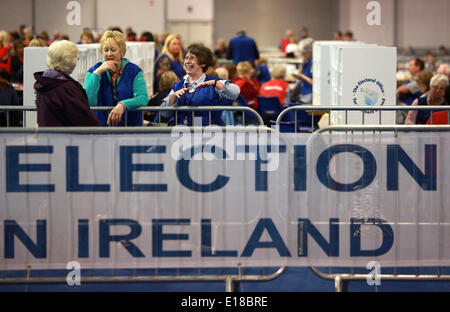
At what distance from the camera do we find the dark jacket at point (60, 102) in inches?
209

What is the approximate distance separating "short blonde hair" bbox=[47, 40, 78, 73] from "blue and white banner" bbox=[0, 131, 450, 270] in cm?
78

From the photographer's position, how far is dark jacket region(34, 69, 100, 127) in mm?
5316

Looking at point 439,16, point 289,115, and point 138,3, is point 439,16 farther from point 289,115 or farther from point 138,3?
point 289,115

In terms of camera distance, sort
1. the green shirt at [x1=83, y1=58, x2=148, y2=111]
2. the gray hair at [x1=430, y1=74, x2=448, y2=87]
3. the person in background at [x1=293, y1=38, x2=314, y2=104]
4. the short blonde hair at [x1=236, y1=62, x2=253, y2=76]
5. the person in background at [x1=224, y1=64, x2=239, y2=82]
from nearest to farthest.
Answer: the green shirt at [x1=83, y1=58, x2=148, y2=111]
the gray hair at [x1=430, y1=74, x2=448, y2=87]
the person in background at [x1=224, y1=64, x2=239, y2=82]
the short blonde hair at [x1=236, y1=62, x2=253, y2=76]
the person in background at [x1=293, y1=38, x2=314, y2=104]

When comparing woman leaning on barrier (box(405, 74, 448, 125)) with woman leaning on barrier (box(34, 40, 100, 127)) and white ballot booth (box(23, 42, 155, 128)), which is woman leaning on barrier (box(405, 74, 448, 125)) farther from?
woman leaning on barrier (box(34, 40, 100, 127))

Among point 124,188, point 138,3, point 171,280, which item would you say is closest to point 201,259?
point 171,280

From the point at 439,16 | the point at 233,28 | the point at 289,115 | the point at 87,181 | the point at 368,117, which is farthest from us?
the point at 233,28

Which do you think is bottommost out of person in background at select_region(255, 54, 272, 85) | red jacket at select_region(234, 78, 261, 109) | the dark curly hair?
red jacket at select_region(234, 78, 261, 109)

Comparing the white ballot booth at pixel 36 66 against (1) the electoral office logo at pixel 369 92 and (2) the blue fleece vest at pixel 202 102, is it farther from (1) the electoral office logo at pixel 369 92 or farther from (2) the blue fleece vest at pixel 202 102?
(1) the electoral office logo at pixel 369 92

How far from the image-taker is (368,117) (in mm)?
8273

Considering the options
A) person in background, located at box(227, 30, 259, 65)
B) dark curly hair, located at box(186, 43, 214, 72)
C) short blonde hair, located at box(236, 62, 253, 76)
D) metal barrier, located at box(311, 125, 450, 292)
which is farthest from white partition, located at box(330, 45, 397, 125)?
person in background, located at box(227, 30, 259, 65)

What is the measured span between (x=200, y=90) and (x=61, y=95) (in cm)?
127

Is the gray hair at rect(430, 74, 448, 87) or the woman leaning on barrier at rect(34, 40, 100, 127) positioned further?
the gray hair at rect(430, 74, 448, 87)
